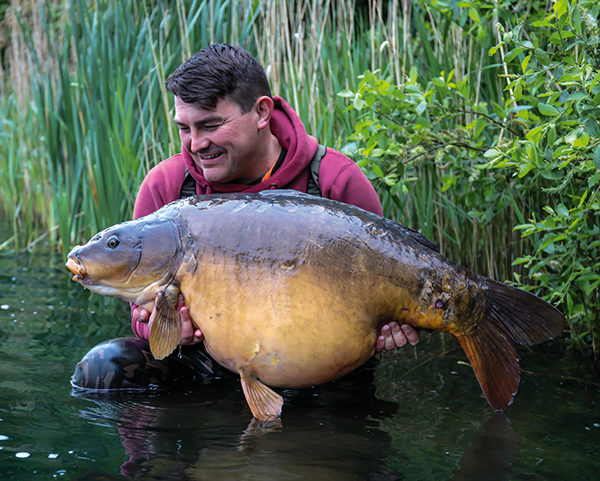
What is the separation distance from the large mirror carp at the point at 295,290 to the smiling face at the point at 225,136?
0.40m

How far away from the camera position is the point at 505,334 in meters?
1.99

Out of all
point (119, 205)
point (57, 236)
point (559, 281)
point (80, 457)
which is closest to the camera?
point (80, 457)

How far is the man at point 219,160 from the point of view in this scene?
7.63ft

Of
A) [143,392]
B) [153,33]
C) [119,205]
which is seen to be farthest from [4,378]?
[153,33]

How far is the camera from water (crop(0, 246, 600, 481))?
1.76 m

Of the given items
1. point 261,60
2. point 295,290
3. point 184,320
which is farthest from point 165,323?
point 261,60

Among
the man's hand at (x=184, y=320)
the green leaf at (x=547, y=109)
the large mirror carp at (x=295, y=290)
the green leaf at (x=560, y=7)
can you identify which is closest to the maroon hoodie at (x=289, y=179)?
the man's hand at (x=184, y=320)

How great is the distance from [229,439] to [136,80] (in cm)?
288

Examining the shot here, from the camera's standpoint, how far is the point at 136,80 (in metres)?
4.18

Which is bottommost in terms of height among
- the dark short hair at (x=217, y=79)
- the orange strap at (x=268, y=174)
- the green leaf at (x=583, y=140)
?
the orange strap at (x=268, y=174)

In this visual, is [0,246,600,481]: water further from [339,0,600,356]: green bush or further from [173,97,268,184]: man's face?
[173,97,268,184]: man's face

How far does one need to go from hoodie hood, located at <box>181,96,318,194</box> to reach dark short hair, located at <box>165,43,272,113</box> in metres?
0.20

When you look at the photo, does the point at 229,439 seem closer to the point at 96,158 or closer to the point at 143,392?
the point at 143,392

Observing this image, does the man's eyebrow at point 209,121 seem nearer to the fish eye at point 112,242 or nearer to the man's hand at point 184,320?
the fish eye at point 112,242
